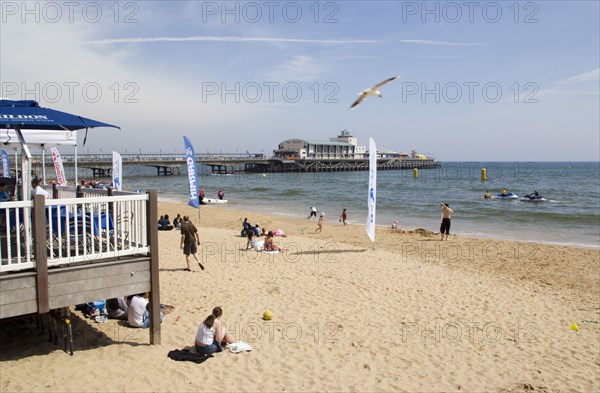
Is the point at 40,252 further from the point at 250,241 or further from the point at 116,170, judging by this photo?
the point at 116,170

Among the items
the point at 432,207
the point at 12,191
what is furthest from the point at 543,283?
the point at 432,207

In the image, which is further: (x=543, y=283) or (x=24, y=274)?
(x=543, y=283)

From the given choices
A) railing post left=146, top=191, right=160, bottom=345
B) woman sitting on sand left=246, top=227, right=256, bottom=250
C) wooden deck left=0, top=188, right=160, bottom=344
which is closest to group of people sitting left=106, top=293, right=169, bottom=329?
railing post left=146, top=191, right=160, bottom=345

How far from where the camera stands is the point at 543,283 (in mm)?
11078

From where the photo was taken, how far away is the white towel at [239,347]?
6.26 meters

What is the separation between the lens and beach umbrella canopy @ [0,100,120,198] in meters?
5.58

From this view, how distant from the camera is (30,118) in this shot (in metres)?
5.70

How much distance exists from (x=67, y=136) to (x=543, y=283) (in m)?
11.3

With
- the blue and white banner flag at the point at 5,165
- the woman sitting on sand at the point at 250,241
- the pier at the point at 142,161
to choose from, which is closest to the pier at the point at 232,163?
the pier at the point at 142,161

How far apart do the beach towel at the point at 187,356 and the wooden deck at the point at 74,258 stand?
17.4 inches

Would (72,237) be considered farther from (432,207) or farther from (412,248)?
(432,207)

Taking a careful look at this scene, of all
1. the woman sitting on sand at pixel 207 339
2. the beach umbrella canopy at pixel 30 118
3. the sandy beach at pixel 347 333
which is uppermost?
the beach umbrella canopy at pixel 30 118

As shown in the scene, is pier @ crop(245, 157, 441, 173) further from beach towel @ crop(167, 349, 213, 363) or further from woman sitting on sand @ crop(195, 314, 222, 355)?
beach towel @ crop(167, 349, 213, 363)

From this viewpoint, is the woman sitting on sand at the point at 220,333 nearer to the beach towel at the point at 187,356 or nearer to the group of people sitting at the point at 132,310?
the beach towel at the point at 187,356
